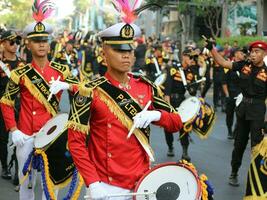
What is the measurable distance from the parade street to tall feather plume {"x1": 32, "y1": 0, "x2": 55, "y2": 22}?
2.27 m

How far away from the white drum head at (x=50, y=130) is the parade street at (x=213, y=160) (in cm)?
158

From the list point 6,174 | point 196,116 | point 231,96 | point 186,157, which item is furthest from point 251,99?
point 231,96

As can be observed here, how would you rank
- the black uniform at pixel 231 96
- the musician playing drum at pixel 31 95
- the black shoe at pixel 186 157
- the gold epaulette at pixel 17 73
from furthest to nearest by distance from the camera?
the black uniform at pixel 231 96
the black shoe at pixel 186 157
the gold epaulette at pixel 17 73
the musician playing drum at pixel 31 95

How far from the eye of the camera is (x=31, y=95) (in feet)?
18.2

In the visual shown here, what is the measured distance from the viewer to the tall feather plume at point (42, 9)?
574 cm

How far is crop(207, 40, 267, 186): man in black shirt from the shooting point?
287 inches

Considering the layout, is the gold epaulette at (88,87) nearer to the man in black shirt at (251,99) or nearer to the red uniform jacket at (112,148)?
the red uniform jacket at (112,148)

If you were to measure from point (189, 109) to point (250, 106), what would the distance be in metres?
1.44

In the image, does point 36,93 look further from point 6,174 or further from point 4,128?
point 6,174

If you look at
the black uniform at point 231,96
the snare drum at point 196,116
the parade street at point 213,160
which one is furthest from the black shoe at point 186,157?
the black uniform at point 231,96

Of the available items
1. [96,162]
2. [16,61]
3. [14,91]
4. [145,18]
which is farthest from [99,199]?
[145,18]

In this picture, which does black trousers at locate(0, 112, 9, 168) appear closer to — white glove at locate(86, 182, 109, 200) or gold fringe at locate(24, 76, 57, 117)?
gold fringe at locate(24, 76, 57, 117)

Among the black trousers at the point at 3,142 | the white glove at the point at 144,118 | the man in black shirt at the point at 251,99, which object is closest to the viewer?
the white glove at the point at 144,118

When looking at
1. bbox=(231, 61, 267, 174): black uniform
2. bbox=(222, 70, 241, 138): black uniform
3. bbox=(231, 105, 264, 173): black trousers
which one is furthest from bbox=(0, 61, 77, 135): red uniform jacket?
bbox=(222, 70, 241, 138): black uniform
